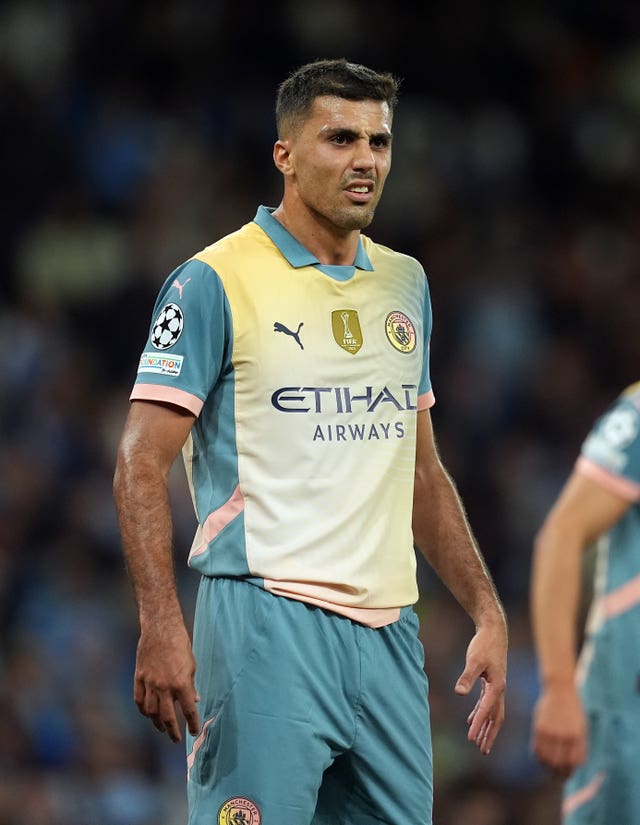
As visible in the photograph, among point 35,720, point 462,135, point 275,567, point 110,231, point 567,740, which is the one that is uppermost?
point 462,135

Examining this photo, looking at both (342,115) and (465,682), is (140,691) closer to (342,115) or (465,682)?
(465,682)

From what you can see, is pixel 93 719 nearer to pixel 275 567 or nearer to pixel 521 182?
pixel 275 567

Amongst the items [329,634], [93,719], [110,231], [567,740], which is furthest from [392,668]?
[110,231]

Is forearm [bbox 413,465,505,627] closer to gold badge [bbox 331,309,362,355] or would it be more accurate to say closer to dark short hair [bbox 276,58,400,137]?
gold badge [bbox 331,309,362,355]

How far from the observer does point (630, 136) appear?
1118 cm

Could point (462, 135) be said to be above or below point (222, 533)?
above

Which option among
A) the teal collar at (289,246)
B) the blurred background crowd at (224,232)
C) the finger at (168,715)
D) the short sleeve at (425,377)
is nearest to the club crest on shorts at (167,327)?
the teal collar at (289,246)

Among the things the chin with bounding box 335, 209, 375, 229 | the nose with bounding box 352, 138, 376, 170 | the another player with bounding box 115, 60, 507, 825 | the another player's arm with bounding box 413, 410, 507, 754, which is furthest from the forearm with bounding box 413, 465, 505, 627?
the nose with bounding box 352, 138, 376, 170

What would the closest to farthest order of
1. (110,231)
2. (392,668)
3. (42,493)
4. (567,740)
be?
(567,740)
(392,668)
(42,493)
(110,231)

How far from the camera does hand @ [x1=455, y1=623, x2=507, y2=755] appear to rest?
390cm

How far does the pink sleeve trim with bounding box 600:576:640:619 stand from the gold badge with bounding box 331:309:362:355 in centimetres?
89

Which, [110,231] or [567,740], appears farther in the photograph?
[110,231]

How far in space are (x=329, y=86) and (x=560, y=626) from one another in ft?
4.93

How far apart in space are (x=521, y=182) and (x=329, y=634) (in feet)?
25.0
